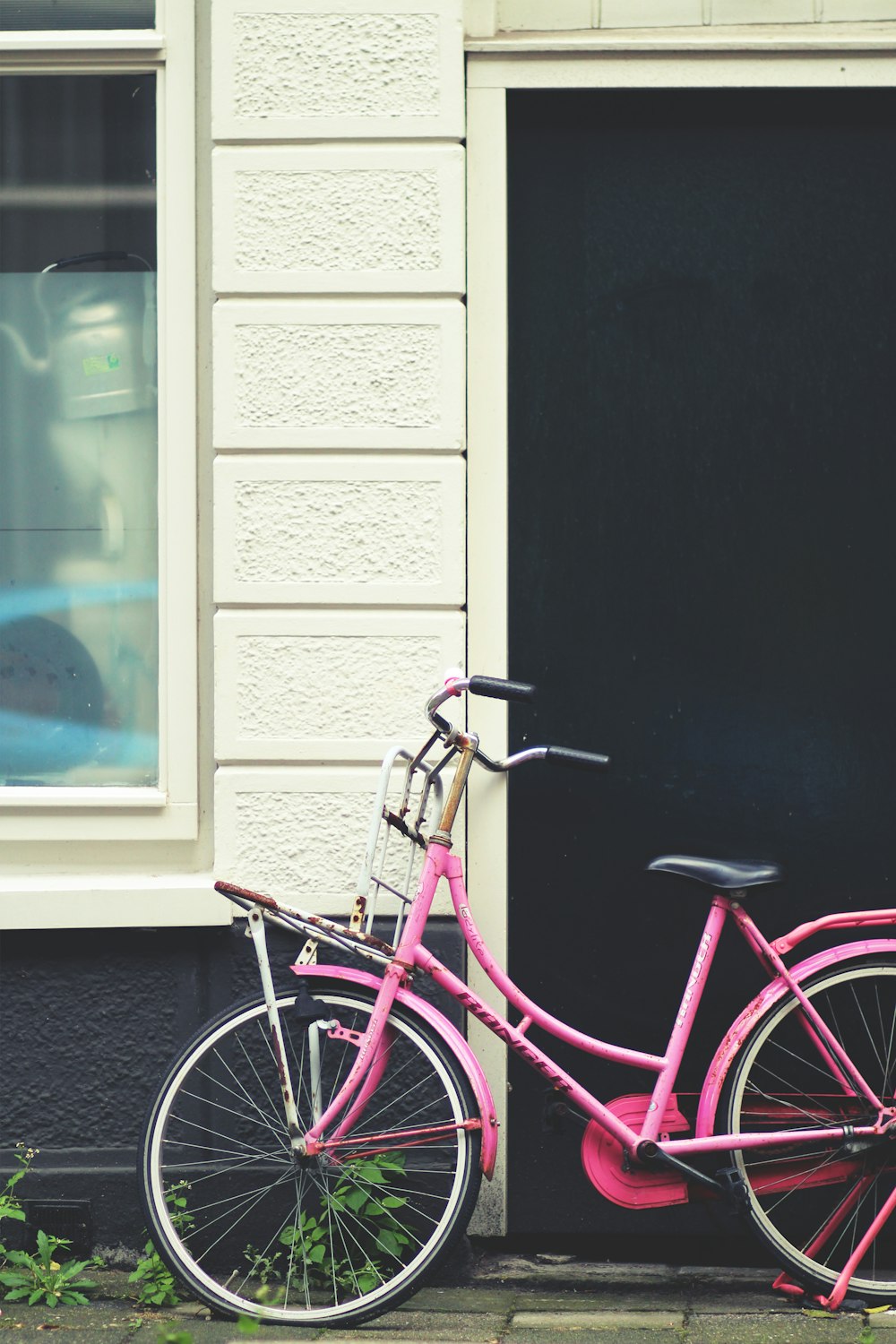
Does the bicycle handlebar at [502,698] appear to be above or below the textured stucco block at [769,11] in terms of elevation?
below

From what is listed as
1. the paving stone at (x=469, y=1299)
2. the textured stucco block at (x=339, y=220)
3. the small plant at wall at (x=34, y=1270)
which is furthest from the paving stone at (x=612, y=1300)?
the textured stucco block at (x=339, y=220)

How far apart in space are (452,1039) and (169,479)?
1.74 meters

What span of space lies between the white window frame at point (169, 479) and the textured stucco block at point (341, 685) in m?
0.18

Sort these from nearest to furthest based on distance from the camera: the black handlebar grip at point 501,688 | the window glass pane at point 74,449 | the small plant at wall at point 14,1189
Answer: the black handlebar grip at point 501,688, the small plant at wall at point 14,1189, the window glass pane at point 74,449

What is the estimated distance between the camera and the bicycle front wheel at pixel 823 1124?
11.4ft

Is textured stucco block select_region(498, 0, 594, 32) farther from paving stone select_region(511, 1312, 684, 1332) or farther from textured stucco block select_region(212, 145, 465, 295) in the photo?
paving stone select_region(511, 1312, 684, 1332)

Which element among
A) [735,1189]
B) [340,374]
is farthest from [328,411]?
[735,1189]

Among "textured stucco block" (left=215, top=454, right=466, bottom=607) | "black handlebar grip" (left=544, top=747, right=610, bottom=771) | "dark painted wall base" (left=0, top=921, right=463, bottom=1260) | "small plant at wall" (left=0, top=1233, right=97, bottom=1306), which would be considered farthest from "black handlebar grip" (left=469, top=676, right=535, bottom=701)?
"small plant at wall" (left=0, top=1233, right=97, bottom=1306)

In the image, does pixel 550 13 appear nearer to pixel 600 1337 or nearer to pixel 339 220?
pixel 339 220

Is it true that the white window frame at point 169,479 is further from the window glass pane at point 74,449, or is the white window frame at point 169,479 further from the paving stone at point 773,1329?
the paving stone at point 773,1329

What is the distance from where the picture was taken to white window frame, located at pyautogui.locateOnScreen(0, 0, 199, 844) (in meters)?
3.89

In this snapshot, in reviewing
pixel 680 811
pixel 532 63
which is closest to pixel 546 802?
pixel 680 811

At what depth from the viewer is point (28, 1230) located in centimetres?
Answer: 378

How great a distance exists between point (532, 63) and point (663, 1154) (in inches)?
116
